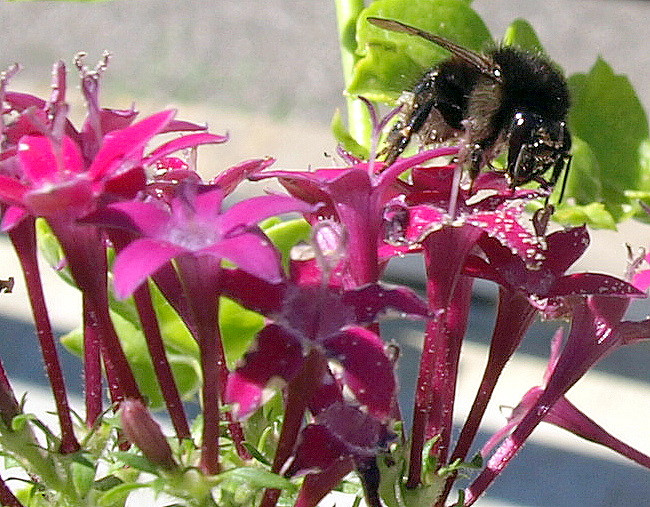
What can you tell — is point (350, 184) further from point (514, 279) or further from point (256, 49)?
point (256, 49)

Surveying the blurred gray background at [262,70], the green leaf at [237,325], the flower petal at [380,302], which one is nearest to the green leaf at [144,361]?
the green leaf at [237,325]

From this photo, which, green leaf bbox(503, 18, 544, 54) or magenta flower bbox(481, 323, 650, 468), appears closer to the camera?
magenta flower bbox(481, 323, 650, 468)

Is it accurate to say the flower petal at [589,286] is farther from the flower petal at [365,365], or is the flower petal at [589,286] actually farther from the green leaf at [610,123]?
the green leaf at [610,123]

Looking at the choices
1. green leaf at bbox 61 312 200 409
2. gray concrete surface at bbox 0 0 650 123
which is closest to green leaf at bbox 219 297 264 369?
green leaf at bbox 61 312 200 409

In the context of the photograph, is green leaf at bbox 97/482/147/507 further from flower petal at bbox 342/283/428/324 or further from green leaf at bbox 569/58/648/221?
green leaf at bbox 569/58/648/221

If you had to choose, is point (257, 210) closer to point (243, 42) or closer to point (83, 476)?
point (83, 476)

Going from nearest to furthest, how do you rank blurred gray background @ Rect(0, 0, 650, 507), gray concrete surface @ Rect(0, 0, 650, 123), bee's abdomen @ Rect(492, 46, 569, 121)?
bee's abdomen @ Rect(492, 46, 569, 121) < blurred gray background @ Rect(0, 0, 650, 507) < gray concrete surface @ Rect(0, 0, 650, 123)
